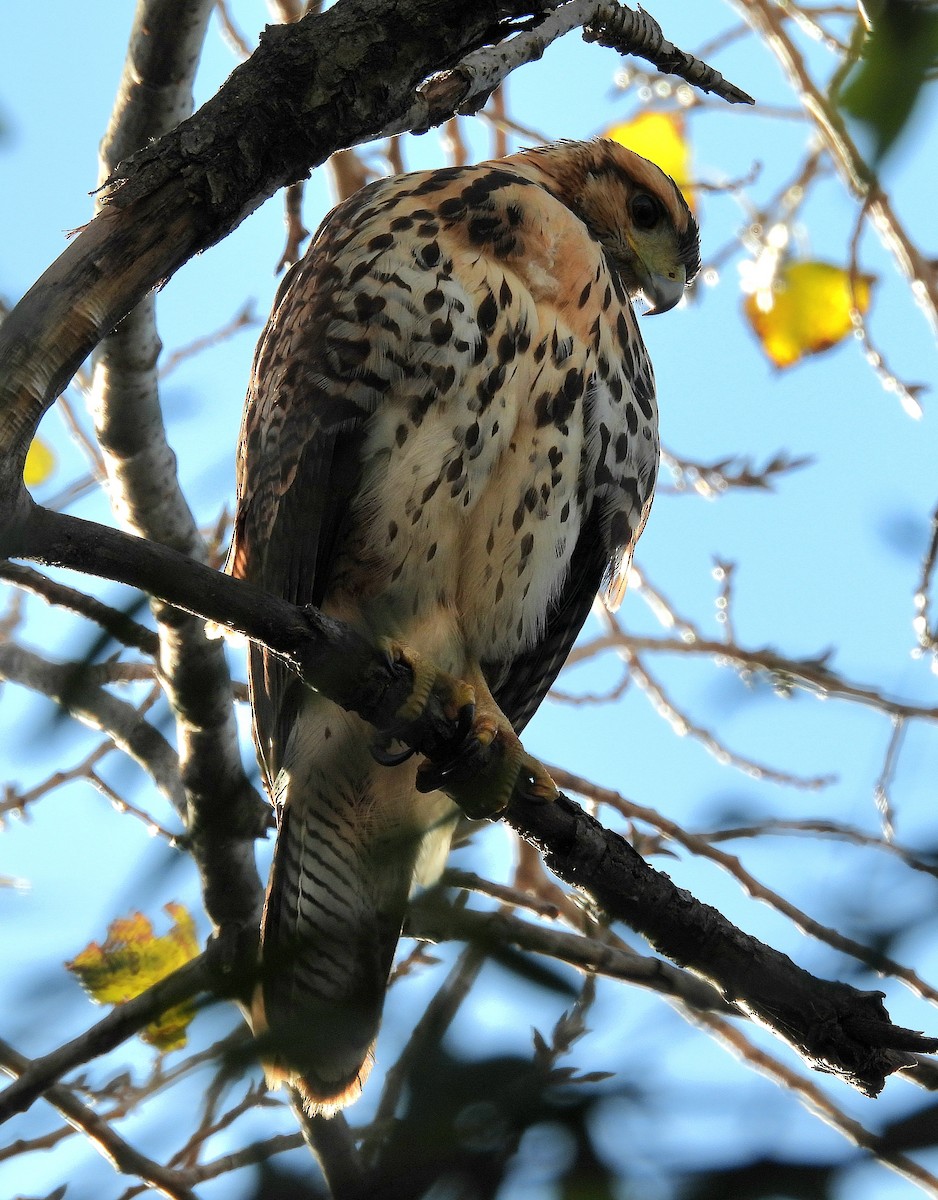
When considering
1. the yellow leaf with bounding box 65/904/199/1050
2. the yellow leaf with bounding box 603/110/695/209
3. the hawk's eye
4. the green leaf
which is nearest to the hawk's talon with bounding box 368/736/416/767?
the yellow leaf with bounding box 65/904/199/1050

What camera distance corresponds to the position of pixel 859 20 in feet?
2.43

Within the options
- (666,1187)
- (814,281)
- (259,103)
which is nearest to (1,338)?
(259,103)

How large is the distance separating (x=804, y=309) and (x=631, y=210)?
0.83 m

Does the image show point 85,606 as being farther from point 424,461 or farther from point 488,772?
point 424,461

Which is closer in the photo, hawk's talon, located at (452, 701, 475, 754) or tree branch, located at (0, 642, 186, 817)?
hawk's talon, located at (452, 701, 475, 754)

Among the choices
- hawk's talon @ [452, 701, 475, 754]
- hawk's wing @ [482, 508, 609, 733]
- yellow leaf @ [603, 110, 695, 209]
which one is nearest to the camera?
hawk's talon @ [452, 701, 475, 754]

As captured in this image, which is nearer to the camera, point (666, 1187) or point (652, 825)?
point (666, 1187)

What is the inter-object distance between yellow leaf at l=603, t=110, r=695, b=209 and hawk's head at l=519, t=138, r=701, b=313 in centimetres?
116

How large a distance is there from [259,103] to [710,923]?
1400 millimetres

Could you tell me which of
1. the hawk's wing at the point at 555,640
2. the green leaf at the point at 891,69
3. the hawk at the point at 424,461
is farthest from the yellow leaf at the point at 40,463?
the green leaf at the point at 891,69

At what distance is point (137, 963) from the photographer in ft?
3.54

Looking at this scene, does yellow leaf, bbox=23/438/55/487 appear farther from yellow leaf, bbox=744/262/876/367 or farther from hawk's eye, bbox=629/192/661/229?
yellow leaf, bbox=744/262/876/367

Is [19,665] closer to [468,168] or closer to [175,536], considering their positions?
[175,536]

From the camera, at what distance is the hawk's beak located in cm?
363
